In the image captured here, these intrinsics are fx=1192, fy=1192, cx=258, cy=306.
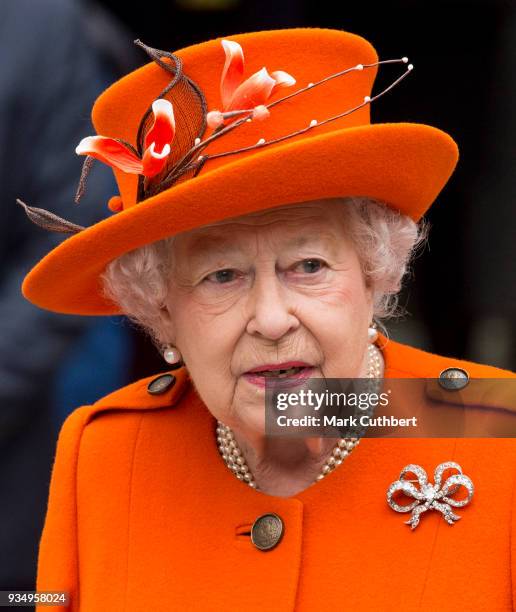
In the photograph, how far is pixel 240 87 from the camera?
2.58 meters

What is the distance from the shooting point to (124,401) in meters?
3.15

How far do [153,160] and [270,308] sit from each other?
41 cm

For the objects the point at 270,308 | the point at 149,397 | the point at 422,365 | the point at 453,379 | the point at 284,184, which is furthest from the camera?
the point at 149,397

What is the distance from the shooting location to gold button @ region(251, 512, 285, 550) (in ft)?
8.92

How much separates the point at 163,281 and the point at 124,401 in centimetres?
47

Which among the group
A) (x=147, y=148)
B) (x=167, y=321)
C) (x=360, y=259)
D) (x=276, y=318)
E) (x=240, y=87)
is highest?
(x=240, y=87)

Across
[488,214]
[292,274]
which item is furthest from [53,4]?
[488,214]

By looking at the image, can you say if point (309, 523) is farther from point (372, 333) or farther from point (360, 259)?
point (360, 259)

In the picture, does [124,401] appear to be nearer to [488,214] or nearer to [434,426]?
[434,426]

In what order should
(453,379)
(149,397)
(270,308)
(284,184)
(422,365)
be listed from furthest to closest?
(149,397) → (422,365) → (453,379) → (270,308) → (284,184)

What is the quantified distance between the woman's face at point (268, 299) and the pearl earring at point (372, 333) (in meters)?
0.14

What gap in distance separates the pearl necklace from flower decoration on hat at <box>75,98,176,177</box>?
71cm

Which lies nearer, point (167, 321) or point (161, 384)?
point (167, 321)

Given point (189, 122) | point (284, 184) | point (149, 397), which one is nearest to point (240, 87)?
point (189, 122)
